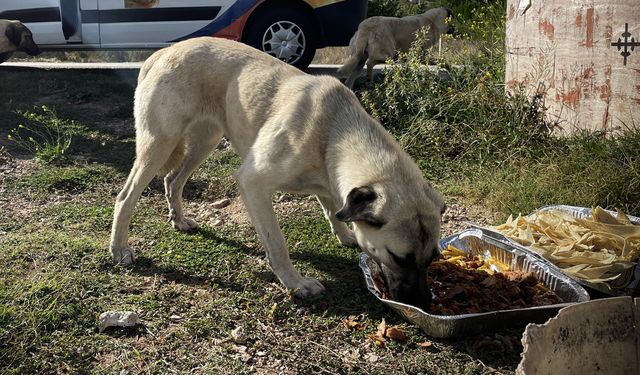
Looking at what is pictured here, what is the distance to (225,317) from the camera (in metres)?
3.86

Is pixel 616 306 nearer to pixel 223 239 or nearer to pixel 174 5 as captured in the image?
pixel 223 239

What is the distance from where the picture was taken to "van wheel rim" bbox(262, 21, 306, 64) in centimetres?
1009

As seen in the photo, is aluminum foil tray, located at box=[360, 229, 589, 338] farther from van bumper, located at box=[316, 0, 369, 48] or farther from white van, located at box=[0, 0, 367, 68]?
van bumper, located at box=[316, 0, 369, 48]

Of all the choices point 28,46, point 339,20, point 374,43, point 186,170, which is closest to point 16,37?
point 28,46

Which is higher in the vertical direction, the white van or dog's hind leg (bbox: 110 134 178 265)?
the white van

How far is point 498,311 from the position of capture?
3.51 m

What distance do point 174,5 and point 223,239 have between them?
622 cm

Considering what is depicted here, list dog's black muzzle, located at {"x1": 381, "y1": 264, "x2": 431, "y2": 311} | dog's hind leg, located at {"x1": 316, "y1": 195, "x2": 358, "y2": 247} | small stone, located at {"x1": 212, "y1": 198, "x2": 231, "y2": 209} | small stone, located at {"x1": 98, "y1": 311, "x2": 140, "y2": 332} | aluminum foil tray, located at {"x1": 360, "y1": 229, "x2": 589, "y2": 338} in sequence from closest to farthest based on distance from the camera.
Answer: aluminum foil tray, located at {"x1": 360, "y1": 229, "x2": 589, "y2": 338}, dog's black muzzle, located at {"x1": 381, "y1": 264, "x2": 431, "y2": 311}, small stone, located at {"x1": 98, "y1": 311, "x2": 140, "y2": 332}, dog's hind leg, located at {"x1": 316, "y1": 195, "x2": 358, "y2": 247}, small stone, located at {"x1": 212, "y1": 198, "x2": 231, "y2": 209}

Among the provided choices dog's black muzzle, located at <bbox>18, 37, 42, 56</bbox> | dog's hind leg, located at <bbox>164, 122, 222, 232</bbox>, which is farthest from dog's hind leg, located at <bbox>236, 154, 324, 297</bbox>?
→ dog's black muzzle, located at <bbox>18, 37, 42, 56</bbox>

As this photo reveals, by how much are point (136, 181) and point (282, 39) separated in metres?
5.87

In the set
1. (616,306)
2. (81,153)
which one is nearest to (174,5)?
(81,153)

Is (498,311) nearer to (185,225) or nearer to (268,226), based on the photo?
(268,226)

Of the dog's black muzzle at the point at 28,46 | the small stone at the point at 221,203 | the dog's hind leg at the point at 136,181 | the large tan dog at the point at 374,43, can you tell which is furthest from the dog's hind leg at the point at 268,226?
the dog's black muzzle at the point at 28,46

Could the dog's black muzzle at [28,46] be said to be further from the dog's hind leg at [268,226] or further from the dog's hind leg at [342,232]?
the dog's hind leg at [268,226]
